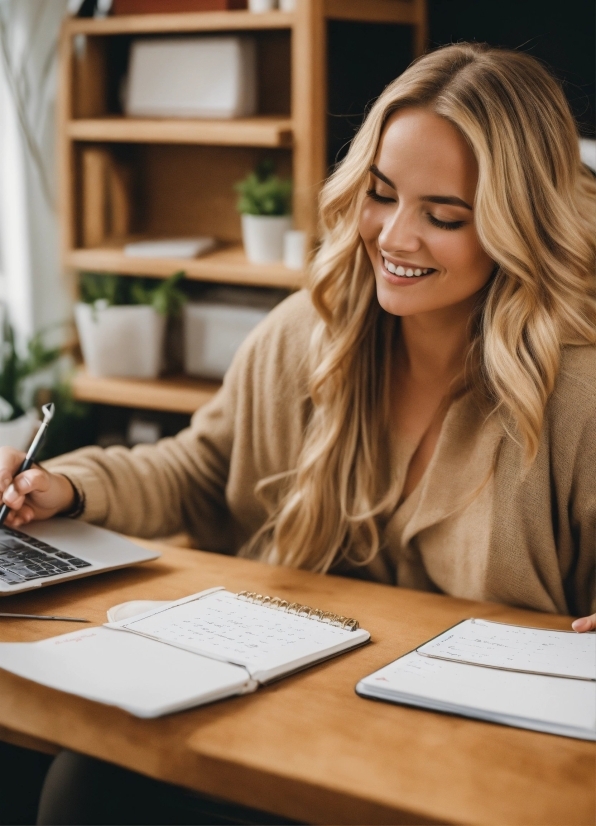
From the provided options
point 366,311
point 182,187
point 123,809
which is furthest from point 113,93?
point 123,809

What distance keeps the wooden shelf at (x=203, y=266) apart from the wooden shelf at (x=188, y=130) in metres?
0.27

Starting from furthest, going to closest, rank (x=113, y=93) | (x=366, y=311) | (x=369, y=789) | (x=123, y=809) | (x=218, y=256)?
(x=113, y=93) → (x=218, y=256) → (x=366, y=311) → (x=123, y=809) → (x=369, y=789)

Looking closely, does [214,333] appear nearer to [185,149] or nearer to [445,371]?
[185,149]

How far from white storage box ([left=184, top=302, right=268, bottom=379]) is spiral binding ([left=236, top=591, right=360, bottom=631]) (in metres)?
1.19

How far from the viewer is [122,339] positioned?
2.46 metres

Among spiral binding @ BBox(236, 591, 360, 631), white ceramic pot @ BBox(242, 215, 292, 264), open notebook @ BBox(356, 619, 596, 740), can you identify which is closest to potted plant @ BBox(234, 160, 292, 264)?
white ceramic pot @ BBox(242, 215, 292, 264)

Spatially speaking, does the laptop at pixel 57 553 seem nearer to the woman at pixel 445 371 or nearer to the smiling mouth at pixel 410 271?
the woman at pixel 445 371

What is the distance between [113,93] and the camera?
8.64 feet

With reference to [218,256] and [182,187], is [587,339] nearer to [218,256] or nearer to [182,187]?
[218,256]

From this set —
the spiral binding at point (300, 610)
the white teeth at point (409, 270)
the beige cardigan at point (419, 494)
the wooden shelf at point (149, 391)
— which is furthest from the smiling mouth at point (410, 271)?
the wooden shelf at point (149, 391)

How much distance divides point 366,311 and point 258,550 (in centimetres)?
47

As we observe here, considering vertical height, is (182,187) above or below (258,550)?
above

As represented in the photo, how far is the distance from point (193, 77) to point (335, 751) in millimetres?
1802

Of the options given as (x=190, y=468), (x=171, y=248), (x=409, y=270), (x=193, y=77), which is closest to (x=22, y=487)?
(x=190, y=468)
